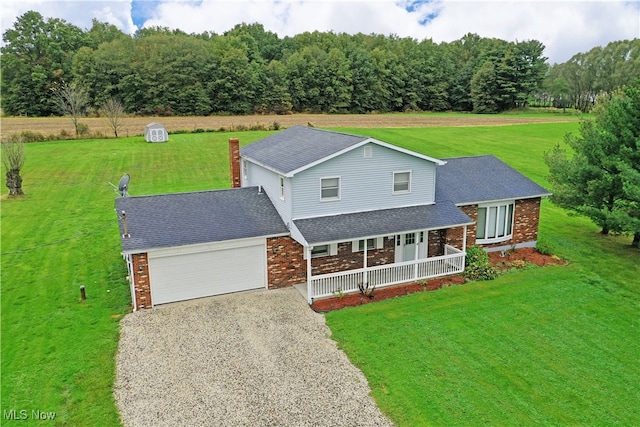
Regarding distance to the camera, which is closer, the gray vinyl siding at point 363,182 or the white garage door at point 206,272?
the white garage door at point 206,272

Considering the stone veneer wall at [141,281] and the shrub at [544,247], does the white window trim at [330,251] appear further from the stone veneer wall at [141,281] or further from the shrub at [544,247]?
the shrub at [544,247]

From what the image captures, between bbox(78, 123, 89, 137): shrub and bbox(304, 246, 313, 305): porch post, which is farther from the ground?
bbox(78, 123, 89, 137): shrub

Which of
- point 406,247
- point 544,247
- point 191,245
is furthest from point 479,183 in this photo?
point 191,245

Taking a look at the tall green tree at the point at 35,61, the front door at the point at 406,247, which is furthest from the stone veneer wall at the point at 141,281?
the tall green tree at the point at 35,61

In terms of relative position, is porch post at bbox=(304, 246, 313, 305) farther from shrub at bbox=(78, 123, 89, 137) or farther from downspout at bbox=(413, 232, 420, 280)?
shrub at bbox=(78, 123, 89, 137)

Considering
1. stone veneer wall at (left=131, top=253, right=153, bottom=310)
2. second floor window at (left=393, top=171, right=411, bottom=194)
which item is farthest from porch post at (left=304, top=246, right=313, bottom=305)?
stone veneer wall at (left=131, top=253, right=153, bottom=310)
